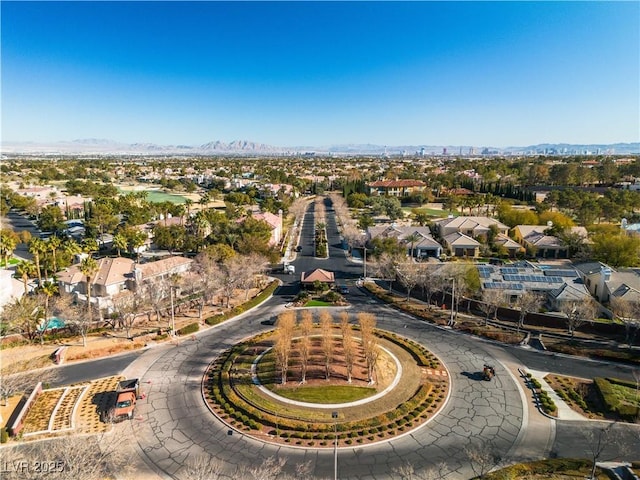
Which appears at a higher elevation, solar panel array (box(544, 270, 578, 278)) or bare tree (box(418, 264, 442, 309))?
solar panel array (box(544, 270, 578, 278))

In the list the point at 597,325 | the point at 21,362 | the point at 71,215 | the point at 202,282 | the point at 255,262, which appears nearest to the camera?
the point at 21,362

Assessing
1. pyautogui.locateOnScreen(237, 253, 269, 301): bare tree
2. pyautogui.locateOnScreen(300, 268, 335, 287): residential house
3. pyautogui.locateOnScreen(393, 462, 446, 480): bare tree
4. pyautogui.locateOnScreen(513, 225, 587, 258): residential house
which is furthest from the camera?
pyautogui.locateOnScreen(513, 225, 587, 258): residential house

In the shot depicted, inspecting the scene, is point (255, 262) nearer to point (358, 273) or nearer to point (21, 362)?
point (358, 273)

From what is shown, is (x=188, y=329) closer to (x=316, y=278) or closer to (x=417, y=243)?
(x=316, y=278)

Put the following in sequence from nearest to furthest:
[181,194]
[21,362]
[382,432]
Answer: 1. [382,432]
2. [21,362]
3. [181,194]

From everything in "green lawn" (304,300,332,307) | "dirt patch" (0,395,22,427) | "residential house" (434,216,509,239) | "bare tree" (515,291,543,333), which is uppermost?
"residential house" (434,216,509,239)

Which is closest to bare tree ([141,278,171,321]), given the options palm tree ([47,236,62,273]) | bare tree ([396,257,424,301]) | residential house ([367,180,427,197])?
palm tree ([47,236,62,273])

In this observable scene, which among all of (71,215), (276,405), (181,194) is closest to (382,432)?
(276,405)

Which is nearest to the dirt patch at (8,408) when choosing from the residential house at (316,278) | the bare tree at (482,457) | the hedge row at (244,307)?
the hedge row at (244,307)

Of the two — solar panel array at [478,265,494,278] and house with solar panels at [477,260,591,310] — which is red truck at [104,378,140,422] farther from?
solar panel array at [478,265,494,278]
